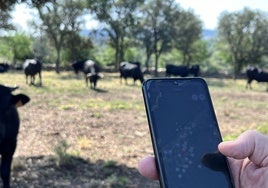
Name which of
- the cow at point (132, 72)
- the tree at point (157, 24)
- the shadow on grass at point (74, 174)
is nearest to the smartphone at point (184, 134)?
the shadow on grass at point (74, 174)

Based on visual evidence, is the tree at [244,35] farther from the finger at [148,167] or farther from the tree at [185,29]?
the finger at [148,167]

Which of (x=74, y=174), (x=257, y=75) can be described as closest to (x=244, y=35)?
(x=257, y=75)

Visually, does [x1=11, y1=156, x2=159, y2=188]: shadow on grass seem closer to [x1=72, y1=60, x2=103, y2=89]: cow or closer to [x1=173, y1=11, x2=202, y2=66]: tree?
[x1=72, y1=60, x2=103, y2=89]: cow

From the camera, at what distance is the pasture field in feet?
23.9

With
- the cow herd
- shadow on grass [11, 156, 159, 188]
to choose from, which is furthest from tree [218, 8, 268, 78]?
shadow on grass [11, 156, 159, 188]

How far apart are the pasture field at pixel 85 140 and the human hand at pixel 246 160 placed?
4.73 metres

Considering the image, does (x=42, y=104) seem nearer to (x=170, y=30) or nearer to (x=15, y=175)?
(x=15, y=175)

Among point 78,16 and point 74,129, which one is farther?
point 78,16

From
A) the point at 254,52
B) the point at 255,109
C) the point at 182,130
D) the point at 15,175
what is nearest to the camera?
the point at 182,130

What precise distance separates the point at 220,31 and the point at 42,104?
140 ft

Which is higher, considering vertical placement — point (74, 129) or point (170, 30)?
point (170, 30)

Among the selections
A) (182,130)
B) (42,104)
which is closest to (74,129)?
(42,104)

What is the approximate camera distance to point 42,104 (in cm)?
1658

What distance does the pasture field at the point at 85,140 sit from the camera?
7289mm
